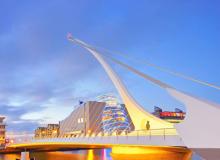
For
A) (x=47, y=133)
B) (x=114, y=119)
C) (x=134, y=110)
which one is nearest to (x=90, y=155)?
(x=114, y=119)

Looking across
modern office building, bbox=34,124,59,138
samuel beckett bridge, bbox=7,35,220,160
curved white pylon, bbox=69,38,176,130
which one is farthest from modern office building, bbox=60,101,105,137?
curved white pylon, bbox=69,38,176,130

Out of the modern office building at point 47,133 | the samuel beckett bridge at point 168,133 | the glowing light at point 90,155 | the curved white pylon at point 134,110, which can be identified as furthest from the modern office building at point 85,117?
the curved white pylon at point 134,110

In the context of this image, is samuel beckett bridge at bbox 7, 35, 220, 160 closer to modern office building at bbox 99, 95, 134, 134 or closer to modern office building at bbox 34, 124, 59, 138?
modern office building at bbox 99, 95, 134, 134

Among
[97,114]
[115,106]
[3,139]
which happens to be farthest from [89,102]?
[3,139]

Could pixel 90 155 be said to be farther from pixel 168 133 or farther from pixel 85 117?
pixel 168 133

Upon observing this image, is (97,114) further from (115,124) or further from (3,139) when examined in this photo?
(3,139)

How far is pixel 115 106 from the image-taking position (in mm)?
57969

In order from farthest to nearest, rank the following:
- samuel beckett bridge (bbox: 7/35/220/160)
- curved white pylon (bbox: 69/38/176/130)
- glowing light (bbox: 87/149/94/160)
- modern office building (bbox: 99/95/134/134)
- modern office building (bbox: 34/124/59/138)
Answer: modern office building (bbox: 34/124/59/138) → modern office building (bbox: 99/95/134/134) → glowing light (bbox: 87/149/94/160) → curved white pylon (bbox: 69/38/176/130) → samuel beckett bridge (bbox: 7/35/220/160)

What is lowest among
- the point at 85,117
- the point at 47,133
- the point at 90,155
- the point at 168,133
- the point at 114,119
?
the point at 90,155

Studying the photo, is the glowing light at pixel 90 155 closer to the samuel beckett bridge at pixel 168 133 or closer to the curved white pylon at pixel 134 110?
the samuel beckett bridge at pixel 168 133

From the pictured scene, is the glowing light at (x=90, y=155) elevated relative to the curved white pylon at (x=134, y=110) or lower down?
lower down

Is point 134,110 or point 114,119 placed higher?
point 114,119

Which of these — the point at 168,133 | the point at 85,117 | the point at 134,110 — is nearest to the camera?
the point at 168,133

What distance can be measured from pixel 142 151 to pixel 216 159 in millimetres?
14347
